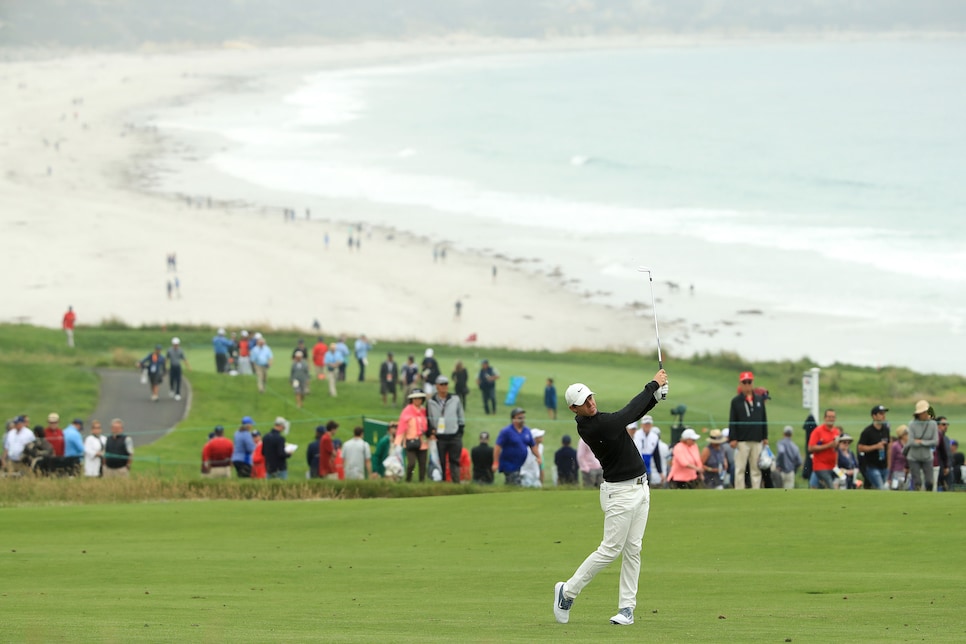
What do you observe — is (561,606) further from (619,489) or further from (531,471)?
(531,471)

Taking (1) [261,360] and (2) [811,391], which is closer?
(2) [811,391]

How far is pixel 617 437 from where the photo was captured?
10078 millimetres

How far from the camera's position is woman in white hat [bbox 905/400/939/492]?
19516 mm

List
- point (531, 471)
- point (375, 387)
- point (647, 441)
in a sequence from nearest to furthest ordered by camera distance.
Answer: point (647, 441) → point (531, 471) → point (375, 387)

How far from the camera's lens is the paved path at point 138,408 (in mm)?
31391

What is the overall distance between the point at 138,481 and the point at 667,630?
14776 mm

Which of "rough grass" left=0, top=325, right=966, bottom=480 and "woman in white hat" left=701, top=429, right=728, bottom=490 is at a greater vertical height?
"rough grass" left=0, top=325, right=966, bottom=480

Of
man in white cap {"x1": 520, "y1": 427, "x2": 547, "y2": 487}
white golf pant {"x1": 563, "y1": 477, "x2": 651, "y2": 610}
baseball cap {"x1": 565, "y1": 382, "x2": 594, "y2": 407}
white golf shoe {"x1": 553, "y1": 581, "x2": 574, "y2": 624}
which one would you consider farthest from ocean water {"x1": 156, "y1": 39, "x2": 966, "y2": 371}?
baseball cap {"x1": 565, "y1": 382, "x2": 594, "y2": 407}

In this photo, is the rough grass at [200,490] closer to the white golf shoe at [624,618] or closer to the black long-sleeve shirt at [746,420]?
the black long-sleeve shirt at [746,420]

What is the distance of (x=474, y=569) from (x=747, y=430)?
777cm

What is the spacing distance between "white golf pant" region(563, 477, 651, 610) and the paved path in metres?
21.5

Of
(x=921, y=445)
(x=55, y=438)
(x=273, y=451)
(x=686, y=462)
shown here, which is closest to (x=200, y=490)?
(x=273, y=451)

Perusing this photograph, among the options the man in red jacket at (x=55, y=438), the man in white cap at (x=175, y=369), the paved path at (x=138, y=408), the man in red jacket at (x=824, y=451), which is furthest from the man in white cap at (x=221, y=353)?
the man in red jacket at (x=824, y=451)

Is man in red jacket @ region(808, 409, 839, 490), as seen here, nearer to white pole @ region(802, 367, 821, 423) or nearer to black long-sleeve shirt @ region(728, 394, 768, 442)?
black long-sleeve shirt @ region(728, 394, 768, 442)
